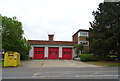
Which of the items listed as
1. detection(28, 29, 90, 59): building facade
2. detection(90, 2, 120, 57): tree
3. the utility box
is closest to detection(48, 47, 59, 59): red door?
detection(28, 29, 90, 59): building facade

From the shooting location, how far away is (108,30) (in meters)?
22.5

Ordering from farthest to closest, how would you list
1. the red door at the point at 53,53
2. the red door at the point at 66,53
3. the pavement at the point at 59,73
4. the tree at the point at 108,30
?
the red door at the point at 66,53 → the red door at the point at 53,53 → the tree at the point at 108,30 → the pavement at the point at 59,73

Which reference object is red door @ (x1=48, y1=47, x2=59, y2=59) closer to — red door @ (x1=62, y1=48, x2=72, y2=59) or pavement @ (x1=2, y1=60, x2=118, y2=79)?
red door @ (x1=62, y1=48, x2=72, y2=59)

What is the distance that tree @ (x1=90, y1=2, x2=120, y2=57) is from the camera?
21031mm

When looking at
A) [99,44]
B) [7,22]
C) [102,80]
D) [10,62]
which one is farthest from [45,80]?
[99,44]

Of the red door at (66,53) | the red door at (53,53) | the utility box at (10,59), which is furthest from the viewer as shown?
the red door at (66,53)

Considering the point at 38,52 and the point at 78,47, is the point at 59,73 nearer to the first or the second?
the point at 78,47

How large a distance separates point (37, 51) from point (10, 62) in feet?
68.1

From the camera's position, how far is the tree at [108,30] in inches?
828

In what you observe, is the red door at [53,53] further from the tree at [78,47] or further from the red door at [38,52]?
the tree at [78,47]

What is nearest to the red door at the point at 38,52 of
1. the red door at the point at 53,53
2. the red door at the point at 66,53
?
the red door at the point at 53,53

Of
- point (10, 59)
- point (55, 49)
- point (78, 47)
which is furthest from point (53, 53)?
point (10, 59)

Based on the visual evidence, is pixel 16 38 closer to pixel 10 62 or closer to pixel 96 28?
pixel 10 62

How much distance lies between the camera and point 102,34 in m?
23.2
